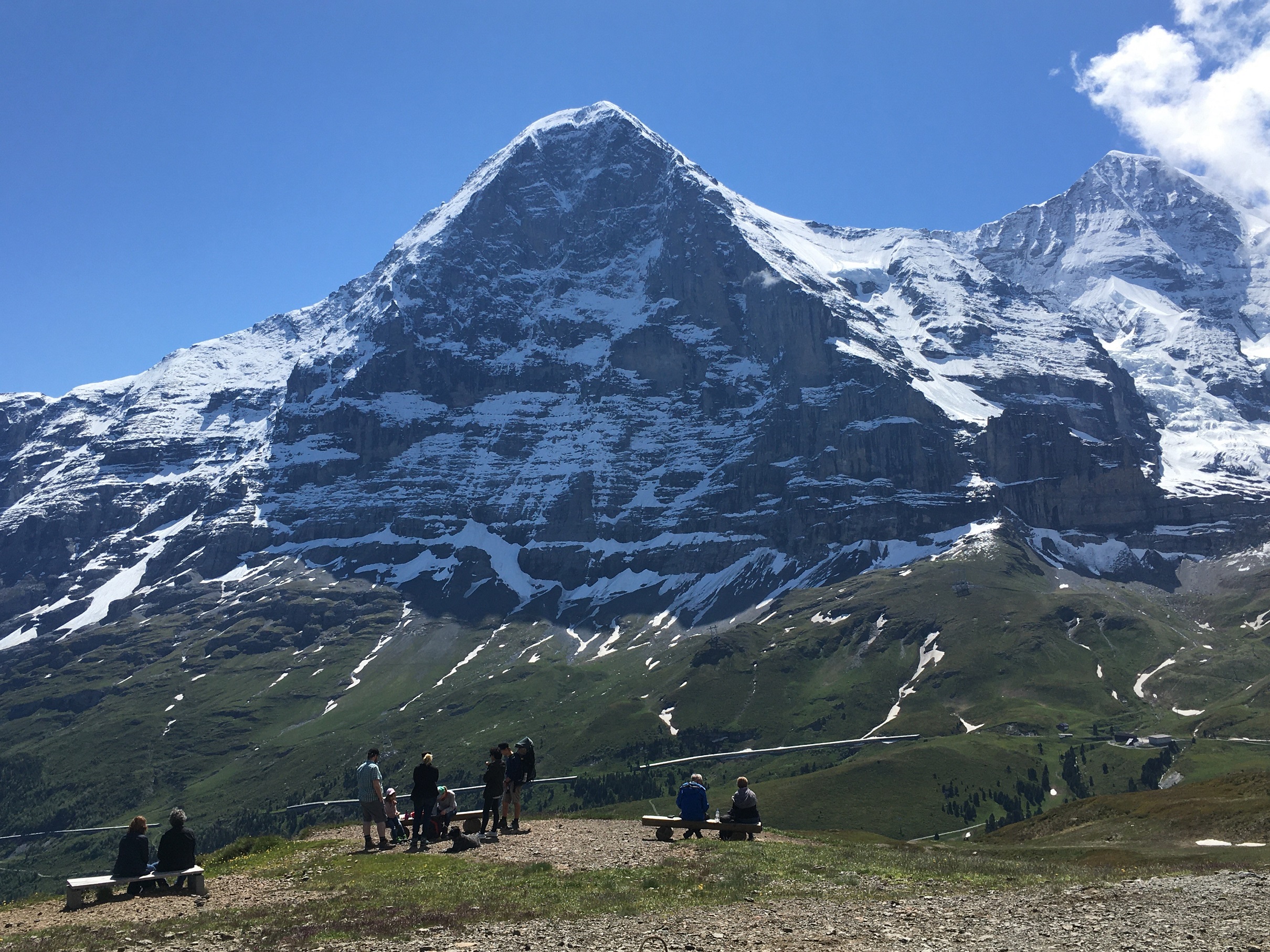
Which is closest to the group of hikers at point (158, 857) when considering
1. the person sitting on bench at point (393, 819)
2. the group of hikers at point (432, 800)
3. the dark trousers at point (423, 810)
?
the group of hikers at point (432, 800)

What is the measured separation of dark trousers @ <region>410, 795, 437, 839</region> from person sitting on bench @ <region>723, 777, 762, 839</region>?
14086 mm

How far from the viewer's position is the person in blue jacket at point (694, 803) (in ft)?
165

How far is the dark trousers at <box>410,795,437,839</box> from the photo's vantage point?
4831 cm

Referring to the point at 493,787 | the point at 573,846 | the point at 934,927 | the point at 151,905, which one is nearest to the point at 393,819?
the point at 493,787

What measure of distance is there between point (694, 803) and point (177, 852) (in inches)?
913

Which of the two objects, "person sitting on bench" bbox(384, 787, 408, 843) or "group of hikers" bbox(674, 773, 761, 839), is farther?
"group of hikers" bbox(674, 773, 761, 839)

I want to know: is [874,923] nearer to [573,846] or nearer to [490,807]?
[573,846]

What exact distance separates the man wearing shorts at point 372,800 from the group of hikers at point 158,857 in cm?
987

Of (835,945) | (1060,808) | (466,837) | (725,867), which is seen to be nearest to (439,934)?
(835,945)

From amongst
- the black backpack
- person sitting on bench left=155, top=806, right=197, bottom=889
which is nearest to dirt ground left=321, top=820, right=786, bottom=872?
the black backpack

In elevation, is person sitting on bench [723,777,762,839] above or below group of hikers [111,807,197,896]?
below

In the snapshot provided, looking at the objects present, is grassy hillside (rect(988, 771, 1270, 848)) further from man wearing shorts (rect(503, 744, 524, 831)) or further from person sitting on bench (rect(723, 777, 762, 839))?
man wearing shorts (rect(503, 744, 524, 831))

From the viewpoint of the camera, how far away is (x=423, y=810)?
48594 mm

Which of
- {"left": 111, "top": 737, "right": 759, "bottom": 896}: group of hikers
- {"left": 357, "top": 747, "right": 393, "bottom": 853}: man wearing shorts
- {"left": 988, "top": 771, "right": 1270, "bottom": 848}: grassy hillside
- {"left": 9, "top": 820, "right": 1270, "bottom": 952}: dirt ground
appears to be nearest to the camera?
{"left": 9, "top": 820, "right": 1270, "bottom": 952}: dirt ground
